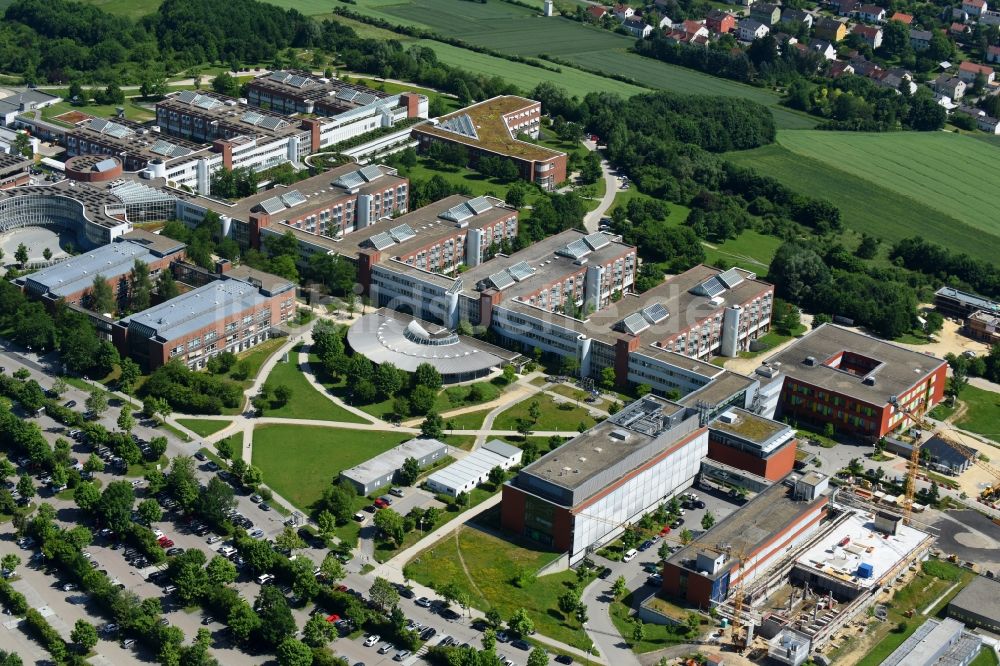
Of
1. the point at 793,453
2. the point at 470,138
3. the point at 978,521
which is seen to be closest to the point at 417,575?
the point at 793,453

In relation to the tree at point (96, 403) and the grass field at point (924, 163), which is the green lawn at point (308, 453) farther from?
the grass field at point (924, 163)

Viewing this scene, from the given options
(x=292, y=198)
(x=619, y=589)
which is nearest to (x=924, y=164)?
(x=292, y=198)

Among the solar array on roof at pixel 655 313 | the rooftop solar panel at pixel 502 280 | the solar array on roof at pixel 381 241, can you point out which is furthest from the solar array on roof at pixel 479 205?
the solar array on roof at pixel 655 313

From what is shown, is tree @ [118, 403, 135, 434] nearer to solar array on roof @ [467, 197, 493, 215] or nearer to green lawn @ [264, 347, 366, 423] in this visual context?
green lawn @ [264, 347, 366, 423]

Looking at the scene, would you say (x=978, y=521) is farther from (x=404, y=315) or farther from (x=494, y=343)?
(x=404, y=315)

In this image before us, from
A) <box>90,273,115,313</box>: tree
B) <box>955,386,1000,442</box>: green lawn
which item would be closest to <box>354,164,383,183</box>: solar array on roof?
<box>90,273,115,313</box>: tree

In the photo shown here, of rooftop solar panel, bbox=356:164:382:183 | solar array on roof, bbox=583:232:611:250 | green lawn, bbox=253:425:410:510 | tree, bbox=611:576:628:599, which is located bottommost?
green lawn, bbox=253:425:410:510

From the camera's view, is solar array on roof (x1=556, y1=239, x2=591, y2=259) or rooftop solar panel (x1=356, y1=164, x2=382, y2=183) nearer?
solar array on roof (x1=556, y1=239, x2=591, y2=259)
